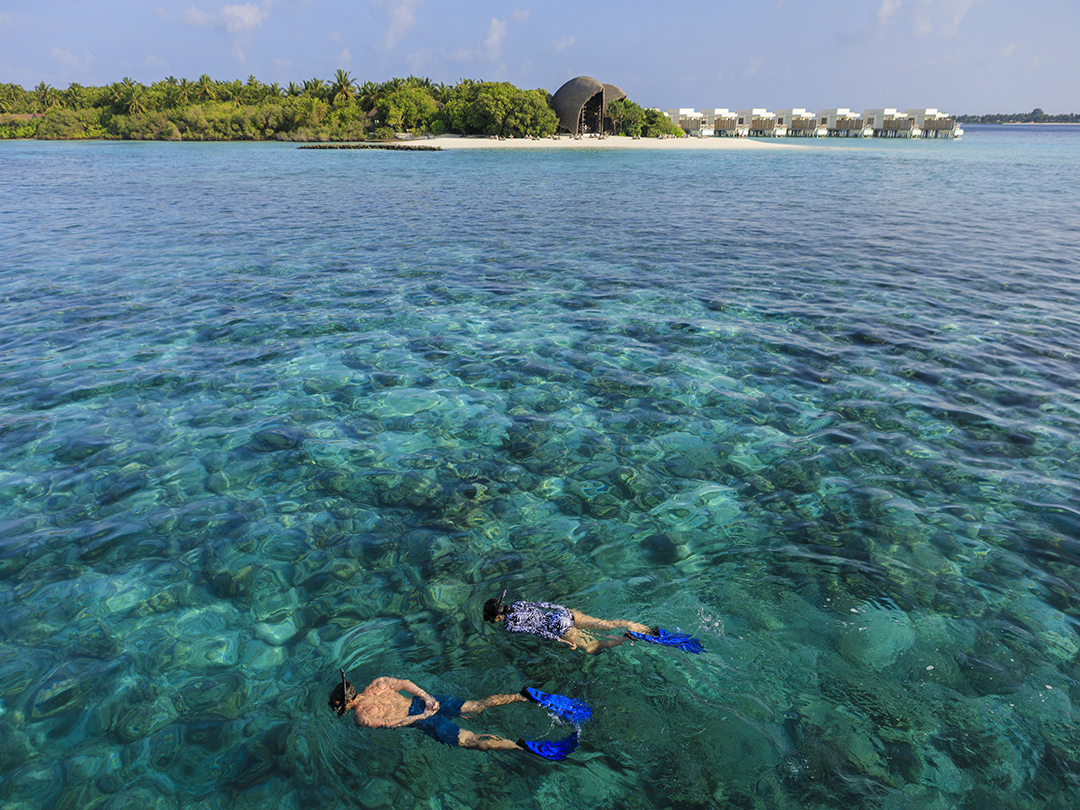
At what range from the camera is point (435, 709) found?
4730 millimetres

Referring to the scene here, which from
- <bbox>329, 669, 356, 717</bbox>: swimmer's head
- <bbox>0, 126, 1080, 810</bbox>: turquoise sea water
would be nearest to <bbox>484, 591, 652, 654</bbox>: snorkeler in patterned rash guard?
<bbox>0, 126, 1080, 810</bbox>: turquoise sea water

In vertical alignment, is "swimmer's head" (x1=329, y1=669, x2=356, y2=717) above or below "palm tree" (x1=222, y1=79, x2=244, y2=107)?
below

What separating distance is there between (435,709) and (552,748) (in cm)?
100

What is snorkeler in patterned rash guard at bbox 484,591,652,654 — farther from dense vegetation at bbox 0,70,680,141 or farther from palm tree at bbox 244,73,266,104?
palm tree at bbox 244,73,266,104

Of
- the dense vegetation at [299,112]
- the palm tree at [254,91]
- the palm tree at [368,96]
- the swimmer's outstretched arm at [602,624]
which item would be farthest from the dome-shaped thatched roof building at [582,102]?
the swimmer's outstretched arm at [602,624]

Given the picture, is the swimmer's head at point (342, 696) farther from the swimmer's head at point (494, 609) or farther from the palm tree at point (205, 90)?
the palm tree at point (205, 90)

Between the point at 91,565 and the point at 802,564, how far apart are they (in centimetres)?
774

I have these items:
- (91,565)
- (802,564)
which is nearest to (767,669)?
(802,564)

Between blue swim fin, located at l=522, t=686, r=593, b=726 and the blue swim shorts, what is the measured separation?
0.62m

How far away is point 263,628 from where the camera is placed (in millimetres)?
5672

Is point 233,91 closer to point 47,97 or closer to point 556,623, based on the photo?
point 47,97

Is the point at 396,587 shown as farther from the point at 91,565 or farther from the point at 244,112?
the point at 244,112

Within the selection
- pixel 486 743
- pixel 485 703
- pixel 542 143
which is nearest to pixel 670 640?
pixel 485 703

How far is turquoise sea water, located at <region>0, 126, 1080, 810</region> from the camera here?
4.46 metres
